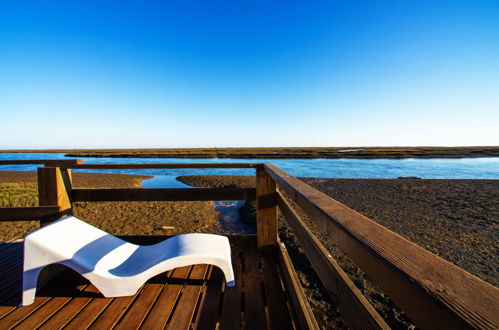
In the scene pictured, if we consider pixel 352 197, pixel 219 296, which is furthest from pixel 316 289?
pixel 352 197

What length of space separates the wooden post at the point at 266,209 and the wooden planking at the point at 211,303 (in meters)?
0.70

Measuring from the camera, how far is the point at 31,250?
5.62 ft

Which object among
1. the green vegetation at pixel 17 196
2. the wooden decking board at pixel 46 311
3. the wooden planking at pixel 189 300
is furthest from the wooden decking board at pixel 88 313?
the green vegetation at pixel 17 196

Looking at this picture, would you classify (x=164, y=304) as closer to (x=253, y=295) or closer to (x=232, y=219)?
(x=253, y=295)

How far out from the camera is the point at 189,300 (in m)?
1.81

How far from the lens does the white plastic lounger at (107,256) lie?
173 centimetres

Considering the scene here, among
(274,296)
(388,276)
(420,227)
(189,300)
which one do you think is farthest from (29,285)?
(420,227)

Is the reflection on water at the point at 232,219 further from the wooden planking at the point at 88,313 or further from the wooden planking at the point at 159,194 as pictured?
the wooden planking at the point at 88,313

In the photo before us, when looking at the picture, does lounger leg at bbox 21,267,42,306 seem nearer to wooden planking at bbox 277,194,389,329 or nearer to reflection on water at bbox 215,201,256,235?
wooden planking at bbox 277,194,389,329

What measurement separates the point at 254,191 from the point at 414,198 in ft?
41.6

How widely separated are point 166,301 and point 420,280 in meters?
1.92

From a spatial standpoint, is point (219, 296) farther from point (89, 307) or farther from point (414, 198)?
point (414, 198)

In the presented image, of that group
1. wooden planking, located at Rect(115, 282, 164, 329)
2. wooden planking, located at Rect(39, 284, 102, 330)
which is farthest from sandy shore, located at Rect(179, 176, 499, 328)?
wooden planking, located at Rect(39, 284, 102, 330)

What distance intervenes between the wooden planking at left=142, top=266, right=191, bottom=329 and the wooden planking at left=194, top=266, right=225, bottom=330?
0.76 feet
